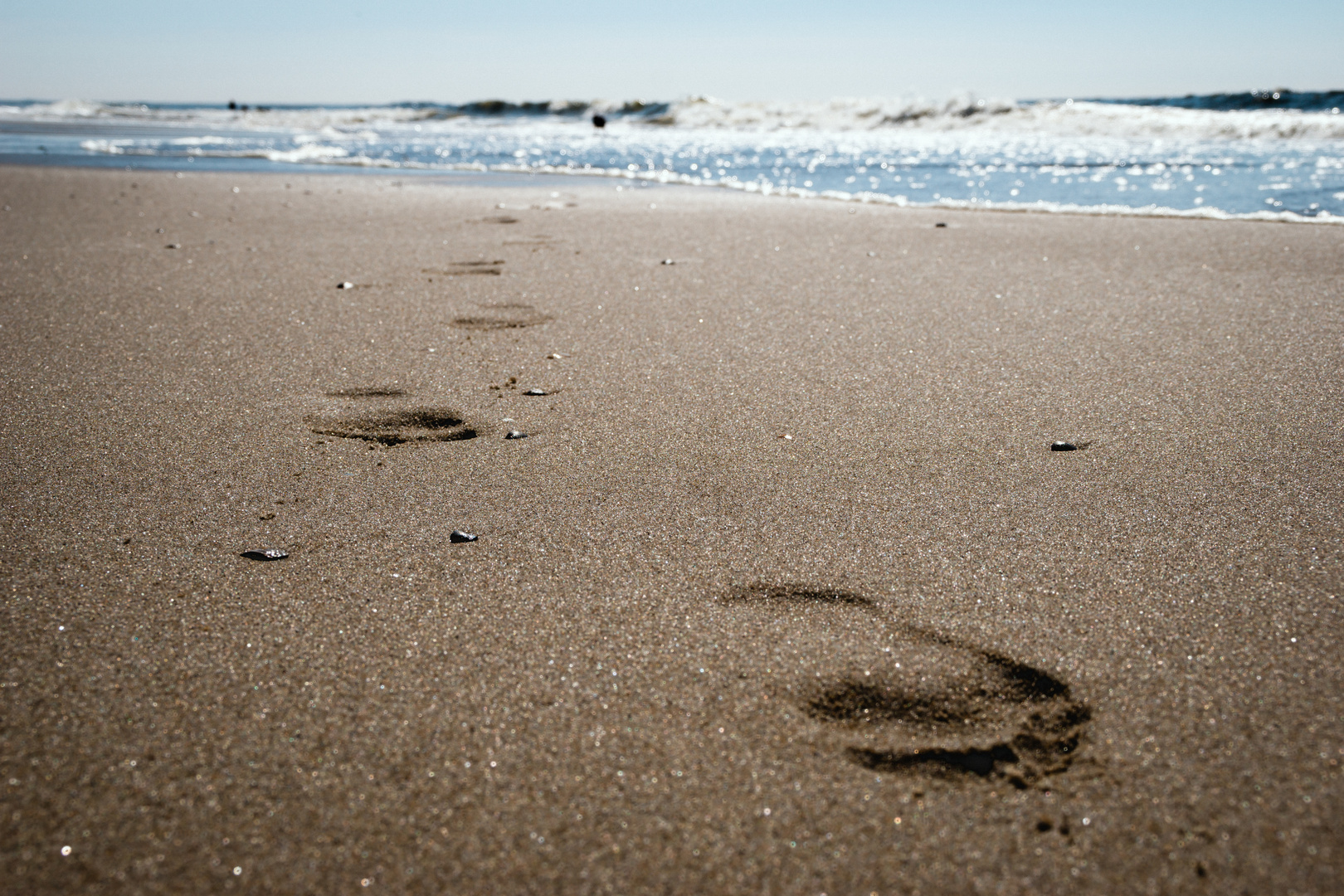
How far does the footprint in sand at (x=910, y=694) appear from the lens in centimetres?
108

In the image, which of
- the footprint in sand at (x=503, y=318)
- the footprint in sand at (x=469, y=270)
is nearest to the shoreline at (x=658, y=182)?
the footprint in sand at (x=469, y=270)

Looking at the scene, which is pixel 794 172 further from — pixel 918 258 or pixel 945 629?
pixel 945 629

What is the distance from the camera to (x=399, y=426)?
210 cm

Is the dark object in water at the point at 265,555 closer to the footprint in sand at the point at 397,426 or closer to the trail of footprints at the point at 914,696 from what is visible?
the footprint in sand at the point at 397,426

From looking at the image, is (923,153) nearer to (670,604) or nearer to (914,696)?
(670,604)

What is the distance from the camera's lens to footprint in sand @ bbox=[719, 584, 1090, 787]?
108 centimetres

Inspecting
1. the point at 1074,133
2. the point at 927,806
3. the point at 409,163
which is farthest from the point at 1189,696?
the point at 1074,133

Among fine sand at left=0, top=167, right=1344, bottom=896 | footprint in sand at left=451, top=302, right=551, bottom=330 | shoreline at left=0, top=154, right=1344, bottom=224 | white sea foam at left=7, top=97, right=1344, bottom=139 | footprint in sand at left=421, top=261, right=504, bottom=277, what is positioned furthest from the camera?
white sea foam at left=7, top=97, right=1344, bottom=139

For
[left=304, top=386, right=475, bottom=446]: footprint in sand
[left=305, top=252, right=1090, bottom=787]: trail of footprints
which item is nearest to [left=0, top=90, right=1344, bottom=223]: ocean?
[left=304, top=386, right=475, bottom=446]: footprint in sand

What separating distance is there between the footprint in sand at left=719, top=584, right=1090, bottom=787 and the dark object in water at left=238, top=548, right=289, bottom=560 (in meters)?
0.78

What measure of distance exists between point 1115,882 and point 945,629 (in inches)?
17.5

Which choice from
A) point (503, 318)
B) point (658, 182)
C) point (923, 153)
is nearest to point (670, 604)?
point (503, 318)

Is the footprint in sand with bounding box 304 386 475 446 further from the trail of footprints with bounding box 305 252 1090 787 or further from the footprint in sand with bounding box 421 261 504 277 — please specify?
the footprint in sand with bounding box 421 261 504 277

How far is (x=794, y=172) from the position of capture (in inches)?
417
